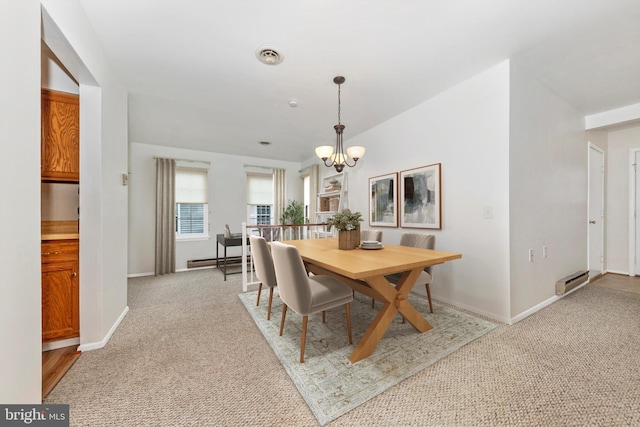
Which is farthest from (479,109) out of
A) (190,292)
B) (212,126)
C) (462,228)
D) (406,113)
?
(190,292)

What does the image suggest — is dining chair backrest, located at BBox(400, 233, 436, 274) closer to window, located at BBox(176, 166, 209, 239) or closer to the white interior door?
the white interior door

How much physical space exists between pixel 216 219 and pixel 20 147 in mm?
4401

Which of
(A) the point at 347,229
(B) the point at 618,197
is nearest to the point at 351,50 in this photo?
(A) the point at 347,229

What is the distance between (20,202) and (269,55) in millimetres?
1960

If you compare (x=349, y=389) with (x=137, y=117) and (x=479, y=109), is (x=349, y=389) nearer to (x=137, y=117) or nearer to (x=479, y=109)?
(x=479, y=109)

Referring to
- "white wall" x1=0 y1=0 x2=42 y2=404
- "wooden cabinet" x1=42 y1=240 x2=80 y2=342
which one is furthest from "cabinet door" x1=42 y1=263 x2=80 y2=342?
"white wall" x1=0 y1=0 x2=42 y2=404

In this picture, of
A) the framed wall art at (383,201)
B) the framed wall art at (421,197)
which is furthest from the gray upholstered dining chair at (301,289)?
the framed wall art at (383,201)

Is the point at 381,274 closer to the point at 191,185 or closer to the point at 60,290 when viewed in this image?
the point at 60,290

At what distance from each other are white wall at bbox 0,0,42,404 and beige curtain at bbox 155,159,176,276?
374cm

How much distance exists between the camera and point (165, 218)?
15.2 ft

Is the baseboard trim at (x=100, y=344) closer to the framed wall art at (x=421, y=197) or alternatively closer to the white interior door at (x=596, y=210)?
the framed wall art at (x=421, y=197)

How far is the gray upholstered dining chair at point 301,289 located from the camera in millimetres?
1730

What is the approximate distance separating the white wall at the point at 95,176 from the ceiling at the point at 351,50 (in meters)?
0.25

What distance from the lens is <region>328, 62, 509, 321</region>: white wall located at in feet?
7.67
